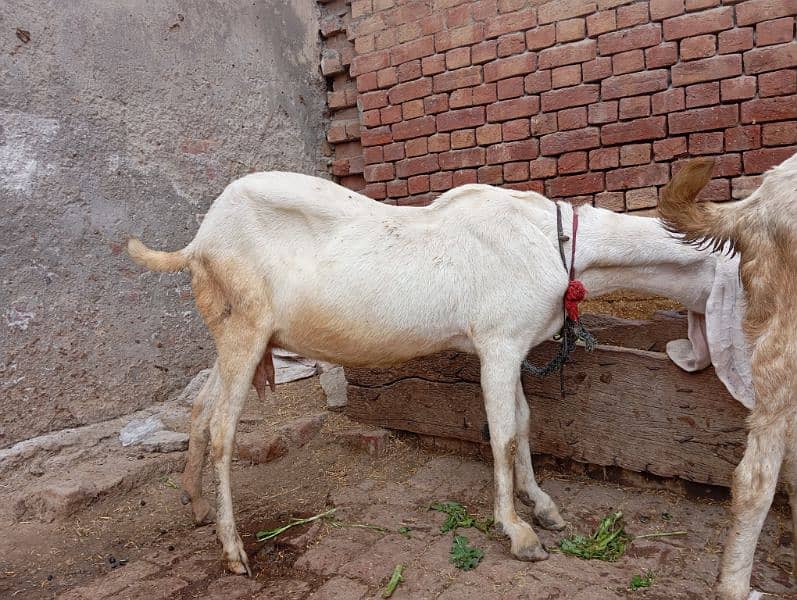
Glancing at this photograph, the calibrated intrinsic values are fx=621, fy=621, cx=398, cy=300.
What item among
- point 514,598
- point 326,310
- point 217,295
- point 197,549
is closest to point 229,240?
point 217,295

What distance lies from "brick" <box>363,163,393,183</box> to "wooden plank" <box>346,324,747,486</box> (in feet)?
5.96

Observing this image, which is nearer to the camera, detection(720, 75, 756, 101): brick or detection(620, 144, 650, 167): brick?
detection(720, 75, 756, 101): brick

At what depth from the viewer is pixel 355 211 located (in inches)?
113

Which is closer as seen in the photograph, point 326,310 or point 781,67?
point 326,310

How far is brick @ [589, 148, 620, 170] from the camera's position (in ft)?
13.0

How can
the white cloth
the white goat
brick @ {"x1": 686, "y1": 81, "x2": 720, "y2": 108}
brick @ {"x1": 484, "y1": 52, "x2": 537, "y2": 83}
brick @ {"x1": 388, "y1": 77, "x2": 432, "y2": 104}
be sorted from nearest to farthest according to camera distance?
the white cloth < the white goat < brick @ {"x1": 686, "y1": 81, "x2": 720, "y2": 108} < brick @ {"x1": 484, "y1": 52, "x2": 537, "y2": 83} < brick @ {"x1": 388, "y1": 77, "x2": 432, "y2": 104}

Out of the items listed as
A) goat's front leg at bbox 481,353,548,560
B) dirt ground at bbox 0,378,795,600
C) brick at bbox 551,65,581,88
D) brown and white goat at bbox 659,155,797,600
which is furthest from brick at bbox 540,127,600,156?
dirt ground at bbox 0,378,795,600

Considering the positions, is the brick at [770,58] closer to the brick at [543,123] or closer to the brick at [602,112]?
the brick at [602,112]

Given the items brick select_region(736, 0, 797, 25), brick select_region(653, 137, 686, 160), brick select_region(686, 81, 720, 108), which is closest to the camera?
brick select_region(736, 0, 797, 25)

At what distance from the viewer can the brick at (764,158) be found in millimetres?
3492

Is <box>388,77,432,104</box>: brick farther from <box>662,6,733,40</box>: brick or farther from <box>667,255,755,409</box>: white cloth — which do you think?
<box>667,255,755,409</box>: white cloth

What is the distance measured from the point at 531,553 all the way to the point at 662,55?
2989 mm

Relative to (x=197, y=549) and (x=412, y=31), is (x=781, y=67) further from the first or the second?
(x=197, y=549)

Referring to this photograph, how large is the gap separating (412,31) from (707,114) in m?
2.19
